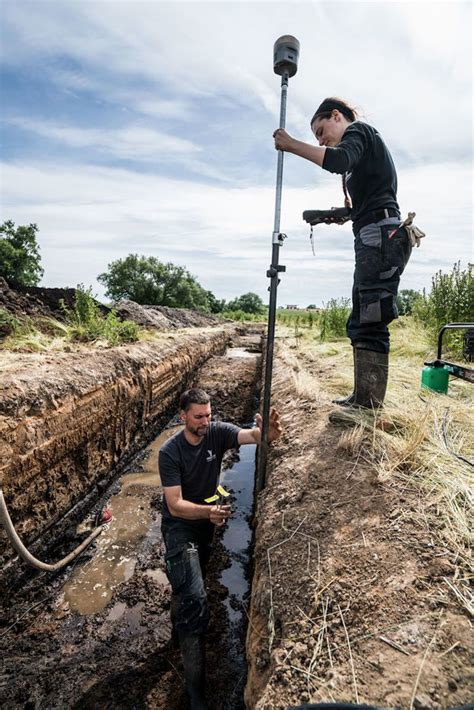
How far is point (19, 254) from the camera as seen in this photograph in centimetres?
2509

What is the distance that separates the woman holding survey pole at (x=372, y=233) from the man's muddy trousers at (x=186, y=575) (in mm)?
1644

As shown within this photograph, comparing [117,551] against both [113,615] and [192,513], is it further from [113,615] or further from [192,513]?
[192,513]

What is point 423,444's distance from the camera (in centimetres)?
241

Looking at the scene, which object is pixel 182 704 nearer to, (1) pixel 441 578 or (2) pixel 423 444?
(1) pixel 441 578

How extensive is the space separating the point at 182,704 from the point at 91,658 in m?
0.69

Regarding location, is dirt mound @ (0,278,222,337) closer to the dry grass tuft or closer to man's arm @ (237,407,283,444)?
man's arm @ (237,407,283,444)

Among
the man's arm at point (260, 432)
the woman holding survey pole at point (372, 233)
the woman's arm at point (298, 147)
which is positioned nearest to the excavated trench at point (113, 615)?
the man's arm at point (260, 432)

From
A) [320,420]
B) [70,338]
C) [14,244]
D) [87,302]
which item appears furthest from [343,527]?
[14,244]

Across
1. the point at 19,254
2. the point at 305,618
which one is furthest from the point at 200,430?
the point at 19,254

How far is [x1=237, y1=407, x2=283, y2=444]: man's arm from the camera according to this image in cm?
274

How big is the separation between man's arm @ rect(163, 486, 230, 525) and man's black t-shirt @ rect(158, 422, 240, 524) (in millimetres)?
64

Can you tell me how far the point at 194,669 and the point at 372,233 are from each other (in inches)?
111

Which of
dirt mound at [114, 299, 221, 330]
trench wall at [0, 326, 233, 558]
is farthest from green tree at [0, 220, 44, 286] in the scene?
trench wall at [0, 326, 233, 558]

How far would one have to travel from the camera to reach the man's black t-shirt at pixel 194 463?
2.59 m
